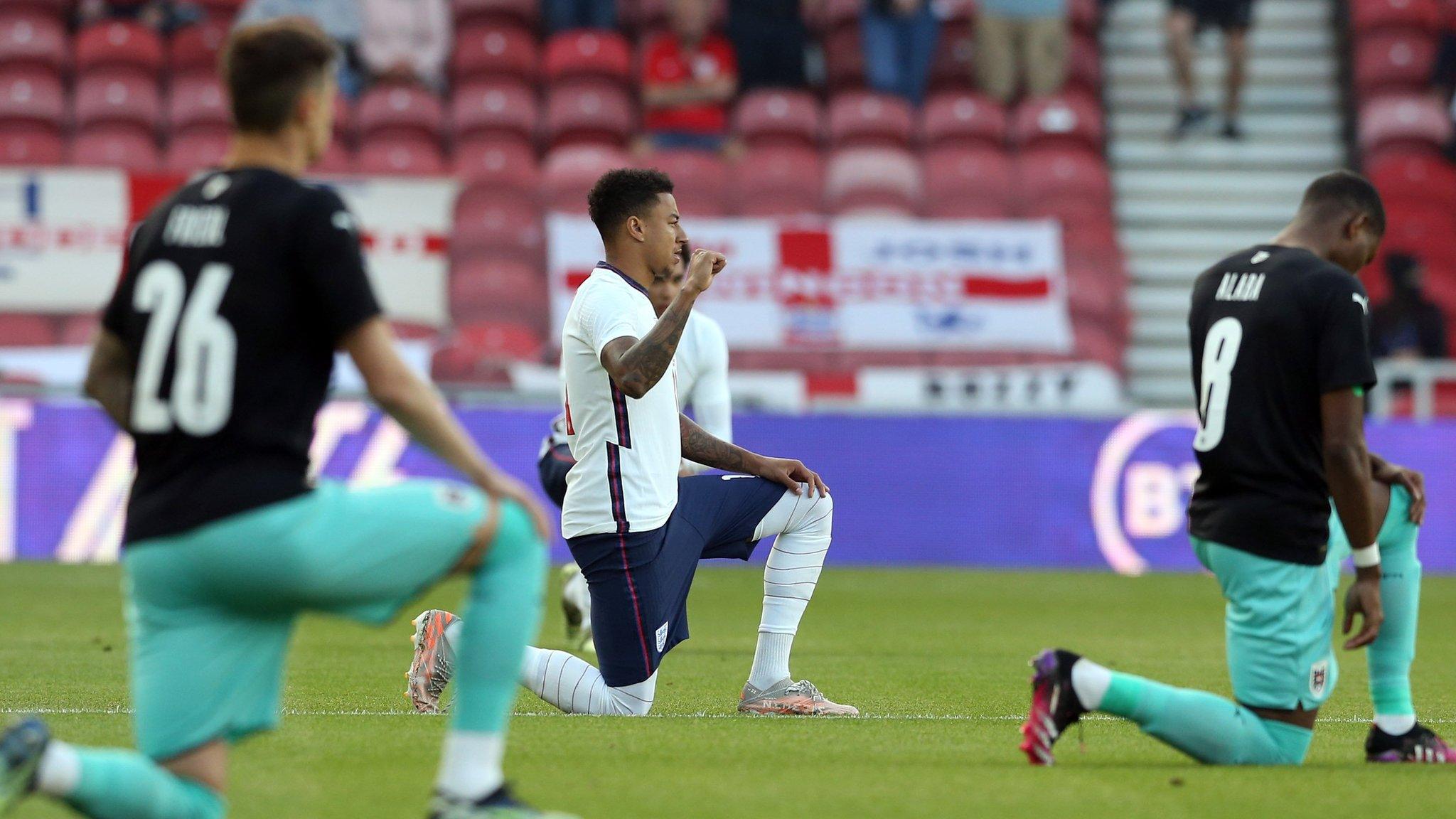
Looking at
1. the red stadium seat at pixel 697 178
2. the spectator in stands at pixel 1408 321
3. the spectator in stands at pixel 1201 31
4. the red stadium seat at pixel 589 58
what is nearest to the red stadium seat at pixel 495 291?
the red stadium seat at pixel 697 178

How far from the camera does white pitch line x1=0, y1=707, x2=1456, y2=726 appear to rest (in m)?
5.61

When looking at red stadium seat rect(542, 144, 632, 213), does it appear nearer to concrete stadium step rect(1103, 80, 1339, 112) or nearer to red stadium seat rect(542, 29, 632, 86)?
red stadium seat rect(542, 29, 632, 86)

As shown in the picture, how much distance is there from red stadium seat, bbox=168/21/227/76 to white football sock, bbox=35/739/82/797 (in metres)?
14.7

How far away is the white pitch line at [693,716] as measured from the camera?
18.4 ft

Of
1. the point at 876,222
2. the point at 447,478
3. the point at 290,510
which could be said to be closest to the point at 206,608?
the point at 290,510

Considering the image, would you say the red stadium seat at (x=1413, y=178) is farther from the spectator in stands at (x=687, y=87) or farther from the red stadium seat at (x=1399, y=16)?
the spectator in stands at (x=687, y=87)

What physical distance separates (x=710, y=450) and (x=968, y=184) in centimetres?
1085

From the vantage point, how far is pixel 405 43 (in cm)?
1695

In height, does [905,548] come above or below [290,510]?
below

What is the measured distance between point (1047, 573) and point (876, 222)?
152 inches

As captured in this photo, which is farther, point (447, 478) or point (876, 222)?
point (876, 222)

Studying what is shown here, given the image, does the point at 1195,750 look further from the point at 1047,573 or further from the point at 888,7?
the point at 888,7

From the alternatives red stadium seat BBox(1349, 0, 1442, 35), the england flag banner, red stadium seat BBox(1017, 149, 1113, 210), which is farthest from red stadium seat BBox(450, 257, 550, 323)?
red stadium seat BBox(1349, 0, 1442, 35)

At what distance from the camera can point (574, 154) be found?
53.7 feet
